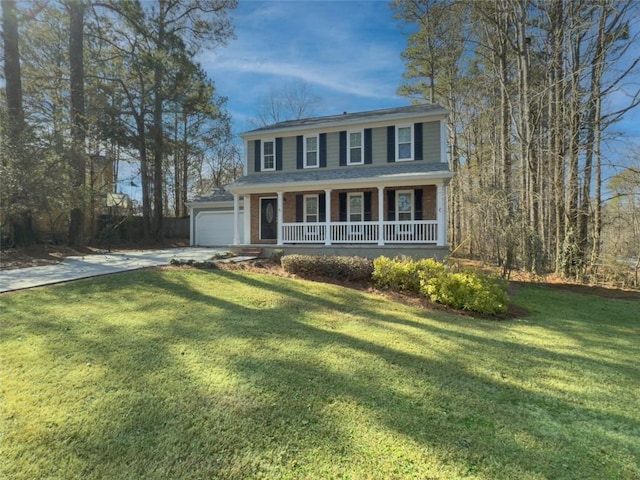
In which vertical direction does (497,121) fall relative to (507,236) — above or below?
above

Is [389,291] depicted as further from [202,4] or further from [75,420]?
[202,4]

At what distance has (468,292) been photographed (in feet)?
25.1

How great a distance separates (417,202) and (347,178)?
3.09 meters

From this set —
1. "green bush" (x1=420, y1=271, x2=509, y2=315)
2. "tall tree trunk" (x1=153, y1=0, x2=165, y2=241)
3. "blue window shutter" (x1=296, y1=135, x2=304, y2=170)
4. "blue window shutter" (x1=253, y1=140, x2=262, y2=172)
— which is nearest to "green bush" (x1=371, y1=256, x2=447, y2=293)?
"green bush" (x1=420, y1=271, x2=509, y2=315)

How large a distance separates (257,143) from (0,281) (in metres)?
10.9

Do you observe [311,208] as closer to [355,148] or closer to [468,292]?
[355,148]

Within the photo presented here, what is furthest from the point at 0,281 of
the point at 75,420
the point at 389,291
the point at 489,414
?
the point at 489,414

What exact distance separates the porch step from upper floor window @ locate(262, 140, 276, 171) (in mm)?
4240

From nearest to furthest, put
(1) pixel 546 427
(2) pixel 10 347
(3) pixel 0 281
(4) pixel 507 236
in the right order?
(1) pixel 546 427 → (2) pixel 10 347 → (3) pixel 0 281 → (4) pixel 507 236

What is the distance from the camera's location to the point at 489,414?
3.06 metres

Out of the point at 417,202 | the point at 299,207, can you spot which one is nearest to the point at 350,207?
Result: the point at 299,207

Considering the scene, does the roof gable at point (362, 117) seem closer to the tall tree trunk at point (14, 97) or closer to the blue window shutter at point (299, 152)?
the blue window shutter at point (299, 152)

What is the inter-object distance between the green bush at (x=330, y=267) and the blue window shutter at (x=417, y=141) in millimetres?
6058

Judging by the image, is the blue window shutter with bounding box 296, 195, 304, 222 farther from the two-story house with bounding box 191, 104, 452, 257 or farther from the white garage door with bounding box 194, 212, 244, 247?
the white garage door with bounding box 194, 212, 244, 247
